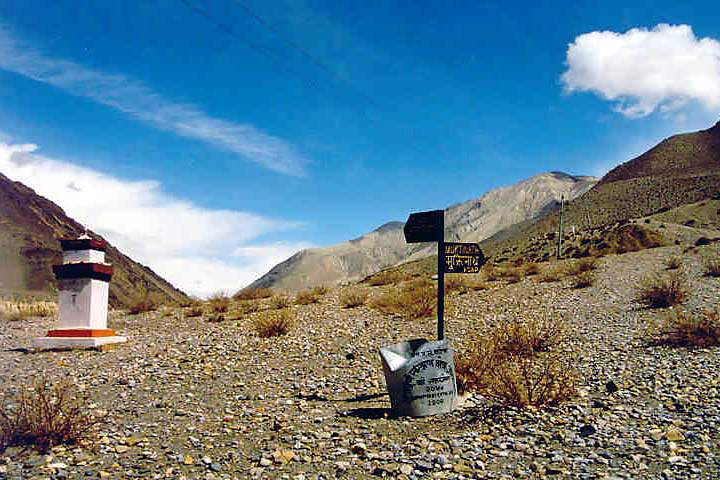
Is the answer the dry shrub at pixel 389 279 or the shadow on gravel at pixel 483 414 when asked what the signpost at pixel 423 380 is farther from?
the dry shrub at pixel 389 279

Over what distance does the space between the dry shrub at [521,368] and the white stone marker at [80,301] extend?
8599mm

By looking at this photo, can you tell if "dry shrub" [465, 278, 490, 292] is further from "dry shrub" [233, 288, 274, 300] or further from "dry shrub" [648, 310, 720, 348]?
"dry shrub" [648, 310, 720, 348]

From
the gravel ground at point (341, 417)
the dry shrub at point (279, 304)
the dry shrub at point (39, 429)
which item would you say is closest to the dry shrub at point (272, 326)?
the gravel ground at point (341, 417)

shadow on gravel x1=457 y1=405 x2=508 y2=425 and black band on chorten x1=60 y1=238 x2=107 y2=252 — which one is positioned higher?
black band on chorten x1=60 y1=238 x2=107 y2=252

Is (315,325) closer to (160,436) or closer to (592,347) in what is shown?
(592,347)

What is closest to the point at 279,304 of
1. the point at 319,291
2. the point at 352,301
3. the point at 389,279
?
the point at 352,301

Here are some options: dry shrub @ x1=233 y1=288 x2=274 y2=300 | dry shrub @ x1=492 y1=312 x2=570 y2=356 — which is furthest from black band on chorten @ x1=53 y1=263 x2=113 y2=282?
dry shrub @ x1=233 y1=288 x2=274 y2=300

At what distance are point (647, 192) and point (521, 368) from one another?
86660 millimetres

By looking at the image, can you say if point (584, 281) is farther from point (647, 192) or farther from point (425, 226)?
point (647, 192)

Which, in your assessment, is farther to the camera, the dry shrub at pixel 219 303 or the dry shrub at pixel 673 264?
the dry shrub at pixel 673 264

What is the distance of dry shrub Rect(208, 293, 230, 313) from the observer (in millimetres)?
19625

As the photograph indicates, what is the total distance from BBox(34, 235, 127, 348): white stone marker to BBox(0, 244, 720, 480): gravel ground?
627 millimetres

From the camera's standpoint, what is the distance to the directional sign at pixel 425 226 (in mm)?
8852

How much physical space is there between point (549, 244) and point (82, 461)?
189ft
